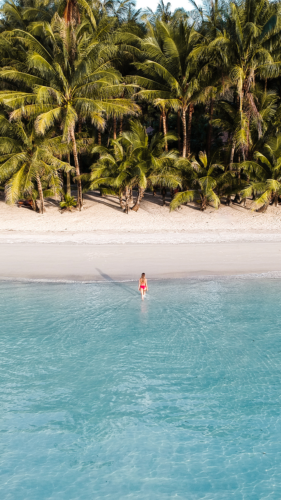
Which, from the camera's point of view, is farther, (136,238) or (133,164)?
(133,164)

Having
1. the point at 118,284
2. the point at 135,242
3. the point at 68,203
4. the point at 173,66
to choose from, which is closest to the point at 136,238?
the point at 135,242

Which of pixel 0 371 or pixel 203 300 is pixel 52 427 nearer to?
pixel 0 371

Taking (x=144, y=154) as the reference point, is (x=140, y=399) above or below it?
below

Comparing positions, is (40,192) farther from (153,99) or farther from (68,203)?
(153,99)

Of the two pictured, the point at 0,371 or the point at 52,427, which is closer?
the point at 52,427

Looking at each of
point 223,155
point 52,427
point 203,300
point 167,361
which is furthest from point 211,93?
point 52,427

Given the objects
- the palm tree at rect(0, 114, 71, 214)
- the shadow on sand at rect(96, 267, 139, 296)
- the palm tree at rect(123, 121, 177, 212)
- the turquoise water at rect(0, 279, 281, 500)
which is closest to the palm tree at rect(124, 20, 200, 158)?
the palm tree at rect(123, 121, 177, 212)

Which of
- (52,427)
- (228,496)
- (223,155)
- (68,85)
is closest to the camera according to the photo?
(228,496)

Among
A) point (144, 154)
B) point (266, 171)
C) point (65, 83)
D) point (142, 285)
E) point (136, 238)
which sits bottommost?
point (142, 285)
